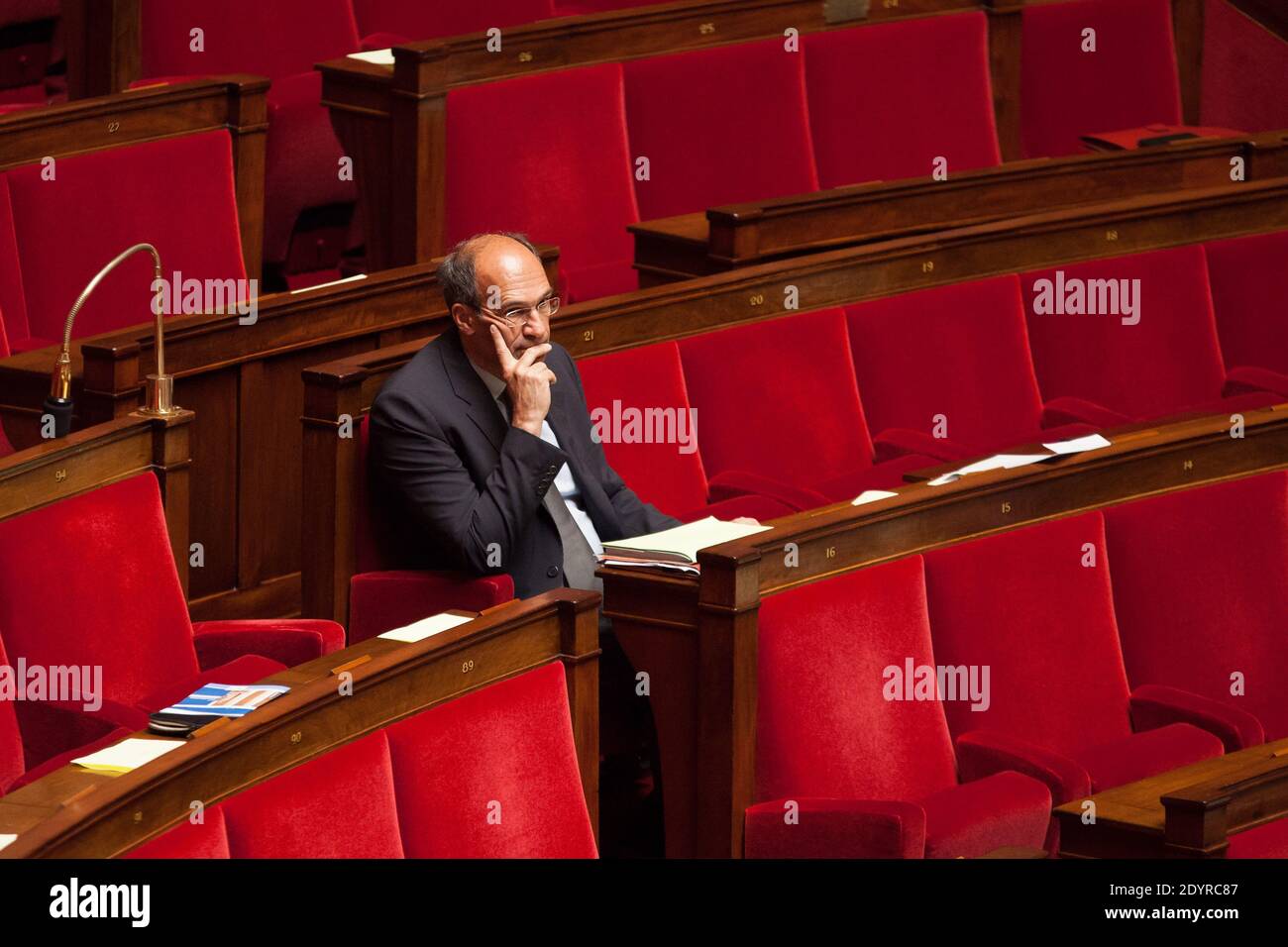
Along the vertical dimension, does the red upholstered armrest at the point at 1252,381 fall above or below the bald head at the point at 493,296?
below

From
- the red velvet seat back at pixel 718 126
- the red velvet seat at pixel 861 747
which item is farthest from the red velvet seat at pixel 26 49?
the red velvet seat at pixel 861 747

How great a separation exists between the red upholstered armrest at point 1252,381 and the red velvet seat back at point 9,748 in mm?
711

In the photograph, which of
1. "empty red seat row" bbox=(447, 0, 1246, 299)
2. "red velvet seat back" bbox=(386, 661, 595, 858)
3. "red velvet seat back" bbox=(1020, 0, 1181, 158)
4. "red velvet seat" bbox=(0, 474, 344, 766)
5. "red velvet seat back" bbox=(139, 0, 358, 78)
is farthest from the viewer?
"red velvet seat back" bbox=(1020, 0, 1181, 158)

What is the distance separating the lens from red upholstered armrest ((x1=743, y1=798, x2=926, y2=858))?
74cm

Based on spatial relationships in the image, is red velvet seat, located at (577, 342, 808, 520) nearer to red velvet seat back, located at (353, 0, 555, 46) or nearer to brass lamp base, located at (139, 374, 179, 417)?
brass lamp base, located at (139, 374, 179, 417)

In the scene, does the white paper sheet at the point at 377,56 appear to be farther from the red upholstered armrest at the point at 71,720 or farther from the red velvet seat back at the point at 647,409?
the red upholstered armrest at the point at 71,720

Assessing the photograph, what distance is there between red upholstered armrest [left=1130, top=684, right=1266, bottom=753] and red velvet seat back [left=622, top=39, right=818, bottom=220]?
0.49 metres

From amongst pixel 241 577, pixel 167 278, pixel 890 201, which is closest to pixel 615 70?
pixel 890 201

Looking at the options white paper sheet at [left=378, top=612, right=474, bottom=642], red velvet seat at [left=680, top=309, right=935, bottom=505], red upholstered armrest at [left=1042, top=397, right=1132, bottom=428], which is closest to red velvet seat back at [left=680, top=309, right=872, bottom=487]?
red velvet seat at [left=680, top=309, right=935, bottom=505]

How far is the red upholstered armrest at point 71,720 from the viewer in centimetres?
76

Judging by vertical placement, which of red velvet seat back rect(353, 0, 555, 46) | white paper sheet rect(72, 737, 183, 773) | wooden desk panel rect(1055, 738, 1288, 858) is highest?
red velvet seat back rect(353, 0, 555, 46)

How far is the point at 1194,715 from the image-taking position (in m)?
0.89

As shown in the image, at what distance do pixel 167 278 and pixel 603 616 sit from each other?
38cm

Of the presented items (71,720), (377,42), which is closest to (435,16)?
(377,42)
